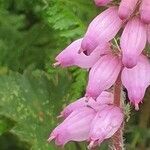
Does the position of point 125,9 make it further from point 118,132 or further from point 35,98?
point 35,98

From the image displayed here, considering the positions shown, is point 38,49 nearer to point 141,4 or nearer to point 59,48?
point 59,48

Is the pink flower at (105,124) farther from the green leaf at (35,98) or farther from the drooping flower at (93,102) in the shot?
the green leaf at (35,98)

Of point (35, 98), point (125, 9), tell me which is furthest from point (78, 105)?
point (35, 98)

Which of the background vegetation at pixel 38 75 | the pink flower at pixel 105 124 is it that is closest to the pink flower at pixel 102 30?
the pink flower at pixel 105 124

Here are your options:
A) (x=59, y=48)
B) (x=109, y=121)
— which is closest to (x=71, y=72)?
(x=59, y=48)

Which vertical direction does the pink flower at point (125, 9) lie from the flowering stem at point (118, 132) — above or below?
above

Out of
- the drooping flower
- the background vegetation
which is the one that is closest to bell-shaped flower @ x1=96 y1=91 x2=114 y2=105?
the drooping flower
